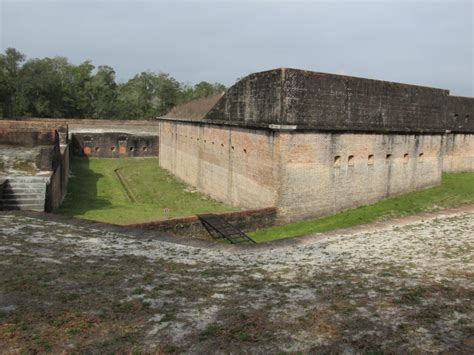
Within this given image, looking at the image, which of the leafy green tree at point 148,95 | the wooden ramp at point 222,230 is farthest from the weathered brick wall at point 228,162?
the leafy green tree at point 148,95

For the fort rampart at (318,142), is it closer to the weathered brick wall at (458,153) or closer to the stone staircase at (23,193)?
the weathered brick wall at (458,153)

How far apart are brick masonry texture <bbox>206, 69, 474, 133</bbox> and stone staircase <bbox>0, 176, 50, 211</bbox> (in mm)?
6617

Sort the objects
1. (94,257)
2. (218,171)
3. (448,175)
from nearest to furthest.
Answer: (94,257) → (218,171) → (448,175)

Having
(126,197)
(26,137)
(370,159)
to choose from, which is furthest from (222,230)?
(126,197)

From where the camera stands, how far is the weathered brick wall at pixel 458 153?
22.4m

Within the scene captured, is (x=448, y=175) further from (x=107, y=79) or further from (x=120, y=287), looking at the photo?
(x=107, y=79)

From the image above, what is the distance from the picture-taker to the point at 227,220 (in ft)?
38.3

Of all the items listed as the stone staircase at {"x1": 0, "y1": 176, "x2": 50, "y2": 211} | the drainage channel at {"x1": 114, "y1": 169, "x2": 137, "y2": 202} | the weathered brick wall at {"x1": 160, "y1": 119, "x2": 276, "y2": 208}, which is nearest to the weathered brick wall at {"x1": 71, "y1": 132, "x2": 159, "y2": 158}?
the drainage channel at {"x1": 114, "y1": 169, "x2": 137, "y2": 202}

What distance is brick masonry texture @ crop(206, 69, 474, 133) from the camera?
480 inches

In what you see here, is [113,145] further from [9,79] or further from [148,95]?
[148,95]

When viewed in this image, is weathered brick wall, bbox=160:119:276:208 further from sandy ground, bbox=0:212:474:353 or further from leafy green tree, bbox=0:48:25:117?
leafy green tree, bbox=0:48:25:117

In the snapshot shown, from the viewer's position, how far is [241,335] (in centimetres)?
374

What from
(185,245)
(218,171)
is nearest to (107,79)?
(218,171)

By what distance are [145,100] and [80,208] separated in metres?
57.1
